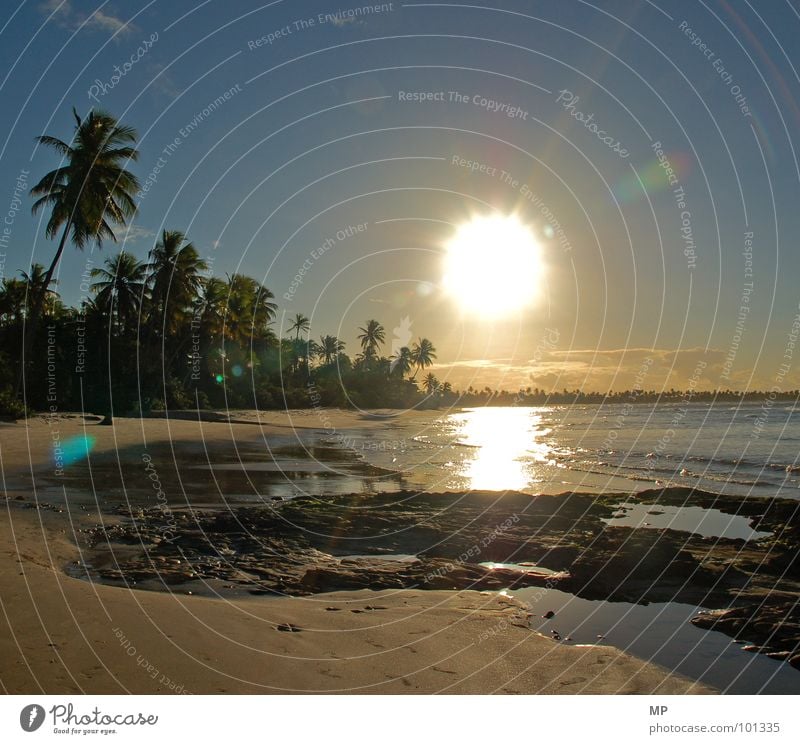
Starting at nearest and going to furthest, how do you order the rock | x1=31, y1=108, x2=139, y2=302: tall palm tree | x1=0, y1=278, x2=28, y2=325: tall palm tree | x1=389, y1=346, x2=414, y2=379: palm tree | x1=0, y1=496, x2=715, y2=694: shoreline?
x1=0, y1=496, x2=715, y2=694: shoreline, the rock, x1=31, y1=108, x2=139, y2=302: tall palm tree, x1=0, y1=278, x2=28, y2=325: tall palm tree, x1=389, y1=346, x2=414, y2=379: palm tree

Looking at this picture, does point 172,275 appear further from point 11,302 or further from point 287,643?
point 287,643

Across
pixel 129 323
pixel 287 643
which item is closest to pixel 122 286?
pixel 129 323

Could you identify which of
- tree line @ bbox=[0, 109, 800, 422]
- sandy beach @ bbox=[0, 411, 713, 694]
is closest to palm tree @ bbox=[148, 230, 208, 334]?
tree line @ bbox=[0, 109, 800, 422]

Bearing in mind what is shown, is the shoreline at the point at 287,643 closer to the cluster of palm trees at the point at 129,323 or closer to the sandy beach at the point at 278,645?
the sandy beach at the point at 278,645

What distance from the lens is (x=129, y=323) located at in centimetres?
5647

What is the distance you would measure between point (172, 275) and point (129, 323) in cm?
631

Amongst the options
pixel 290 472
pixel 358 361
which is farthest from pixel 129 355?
pixel 358 361

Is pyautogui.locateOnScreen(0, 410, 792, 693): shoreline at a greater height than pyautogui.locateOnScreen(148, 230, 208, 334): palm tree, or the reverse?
pyautogui.locateOnScreen(148, 230, 208, 334): palm tree

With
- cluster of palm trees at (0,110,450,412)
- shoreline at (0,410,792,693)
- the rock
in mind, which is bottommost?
the rock

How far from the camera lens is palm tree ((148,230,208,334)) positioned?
2207 inches

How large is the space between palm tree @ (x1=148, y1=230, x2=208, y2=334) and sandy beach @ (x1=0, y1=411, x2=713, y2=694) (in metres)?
50.9

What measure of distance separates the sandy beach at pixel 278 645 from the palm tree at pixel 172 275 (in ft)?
167

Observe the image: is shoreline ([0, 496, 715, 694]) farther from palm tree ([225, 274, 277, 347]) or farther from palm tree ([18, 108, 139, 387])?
palm tree ([225, 274, 277, 347])
